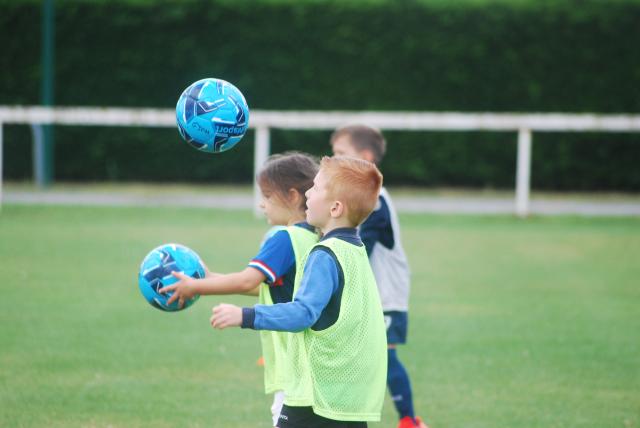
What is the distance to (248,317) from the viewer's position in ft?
12.0

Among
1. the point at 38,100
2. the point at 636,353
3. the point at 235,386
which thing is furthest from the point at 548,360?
the point at 38,100

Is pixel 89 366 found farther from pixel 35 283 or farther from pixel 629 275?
pixel 629 275

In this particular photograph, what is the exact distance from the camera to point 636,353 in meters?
7.70

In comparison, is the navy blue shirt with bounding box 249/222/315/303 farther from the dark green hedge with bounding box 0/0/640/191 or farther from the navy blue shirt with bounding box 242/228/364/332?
the dark green hedge with bounding box 0/0/640/191

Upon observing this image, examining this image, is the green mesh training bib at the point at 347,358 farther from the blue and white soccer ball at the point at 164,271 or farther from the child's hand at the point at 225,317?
the blue and white soccer ball at the point at 164,271

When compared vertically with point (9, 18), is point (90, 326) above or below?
below

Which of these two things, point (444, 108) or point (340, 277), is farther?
point (444, 108)

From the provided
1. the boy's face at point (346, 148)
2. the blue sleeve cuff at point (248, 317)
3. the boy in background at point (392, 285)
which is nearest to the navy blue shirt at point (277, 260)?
the blue sleeve cuff at point (248, 317)

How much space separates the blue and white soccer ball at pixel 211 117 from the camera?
4941 mm

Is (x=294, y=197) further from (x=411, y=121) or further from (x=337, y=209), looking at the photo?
(x=411, y=121)

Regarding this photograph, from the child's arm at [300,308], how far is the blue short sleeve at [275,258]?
1.12 ft

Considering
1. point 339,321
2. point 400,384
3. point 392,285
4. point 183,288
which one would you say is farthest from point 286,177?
point 400,384

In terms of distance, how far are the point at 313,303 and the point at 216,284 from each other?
54cm

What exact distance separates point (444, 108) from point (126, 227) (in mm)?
8310
